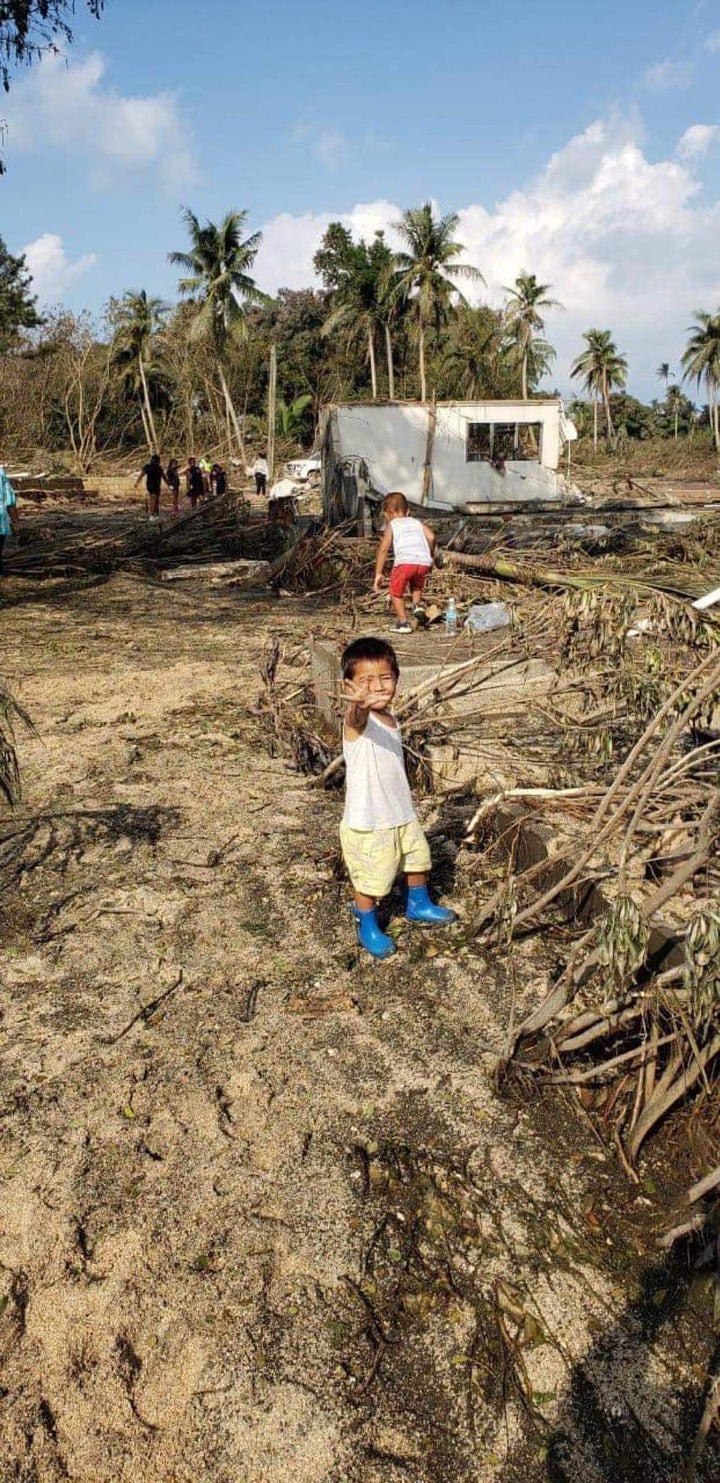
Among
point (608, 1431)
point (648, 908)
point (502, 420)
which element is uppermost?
point (502, 420)

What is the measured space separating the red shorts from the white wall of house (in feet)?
40.9

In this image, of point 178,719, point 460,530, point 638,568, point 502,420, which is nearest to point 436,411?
point 502,420

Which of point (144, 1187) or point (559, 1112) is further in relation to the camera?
point (559, 1112)

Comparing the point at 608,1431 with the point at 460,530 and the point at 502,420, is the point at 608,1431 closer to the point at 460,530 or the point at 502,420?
the point at 460,530

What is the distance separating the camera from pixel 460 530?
475 inches

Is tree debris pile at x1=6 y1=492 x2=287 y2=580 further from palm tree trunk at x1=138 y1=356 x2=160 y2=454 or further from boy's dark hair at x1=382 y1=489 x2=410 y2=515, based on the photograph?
palm tree trunk at x1=138 y1=356 x2=160 y2=454

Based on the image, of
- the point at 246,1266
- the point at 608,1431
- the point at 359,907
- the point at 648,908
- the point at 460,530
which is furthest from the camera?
the point at 460,530

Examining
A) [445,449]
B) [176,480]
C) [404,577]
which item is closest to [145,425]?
[176,480]

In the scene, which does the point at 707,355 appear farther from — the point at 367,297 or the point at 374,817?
the point at 374,817

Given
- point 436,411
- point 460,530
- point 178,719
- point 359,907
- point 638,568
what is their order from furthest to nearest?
point 436,411, point 460,530, point 638,568, point 178,719, point 359,907

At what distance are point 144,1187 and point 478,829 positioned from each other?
8.00 feet

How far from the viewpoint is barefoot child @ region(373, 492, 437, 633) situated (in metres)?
8.90

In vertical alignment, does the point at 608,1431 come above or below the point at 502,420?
below

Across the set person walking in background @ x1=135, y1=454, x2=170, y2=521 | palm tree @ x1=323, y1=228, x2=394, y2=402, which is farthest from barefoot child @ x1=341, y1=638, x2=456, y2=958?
palm tree @ x1=323, y1=228, x2=394, y2=402
